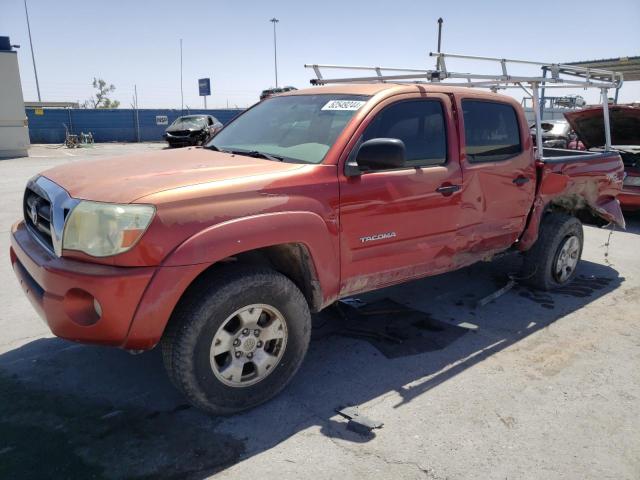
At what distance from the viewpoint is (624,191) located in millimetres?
7910

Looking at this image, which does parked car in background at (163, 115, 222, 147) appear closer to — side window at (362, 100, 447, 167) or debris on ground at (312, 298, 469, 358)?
debris on ground at (312, 298, 469, 358)

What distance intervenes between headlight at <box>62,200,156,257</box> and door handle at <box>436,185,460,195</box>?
6.72ft

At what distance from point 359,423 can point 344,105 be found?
2051 mm

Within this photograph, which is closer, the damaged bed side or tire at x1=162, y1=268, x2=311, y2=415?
tire at x1=162, y1=268, x2=311, y2=415

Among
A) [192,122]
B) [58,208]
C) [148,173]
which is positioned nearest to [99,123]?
[192,122]

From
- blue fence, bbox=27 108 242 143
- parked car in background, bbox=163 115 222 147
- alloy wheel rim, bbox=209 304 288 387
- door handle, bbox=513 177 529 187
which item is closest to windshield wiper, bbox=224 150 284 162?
alloy wheel rim, bbox=209 304 288 387

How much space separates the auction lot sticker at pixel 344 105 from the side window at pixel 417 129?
15 centimetres

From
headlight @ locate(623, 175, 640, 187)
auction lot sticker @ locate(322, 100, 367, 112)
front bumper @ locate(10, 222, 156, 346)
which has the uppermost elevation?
auction lot sticker @ locate(322, 100, 367, 112)

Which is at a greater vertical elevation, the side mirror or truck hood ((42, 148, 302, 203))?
the side mirror

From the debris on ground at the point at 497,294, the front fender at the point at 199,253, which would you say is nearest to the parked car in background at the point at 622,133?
the debris on ground at the point at 497,294

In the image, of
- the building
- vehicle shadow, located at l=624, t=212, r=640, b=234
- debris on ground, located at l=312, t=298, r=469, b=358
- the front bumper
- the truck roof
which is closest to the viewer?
the front bumper

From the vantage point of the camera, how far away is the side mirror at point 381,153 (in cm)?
302

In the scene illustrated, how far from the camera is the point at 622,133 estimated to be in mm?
8078

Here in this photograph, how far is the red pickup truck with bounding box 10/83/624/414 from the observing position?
2.50m
